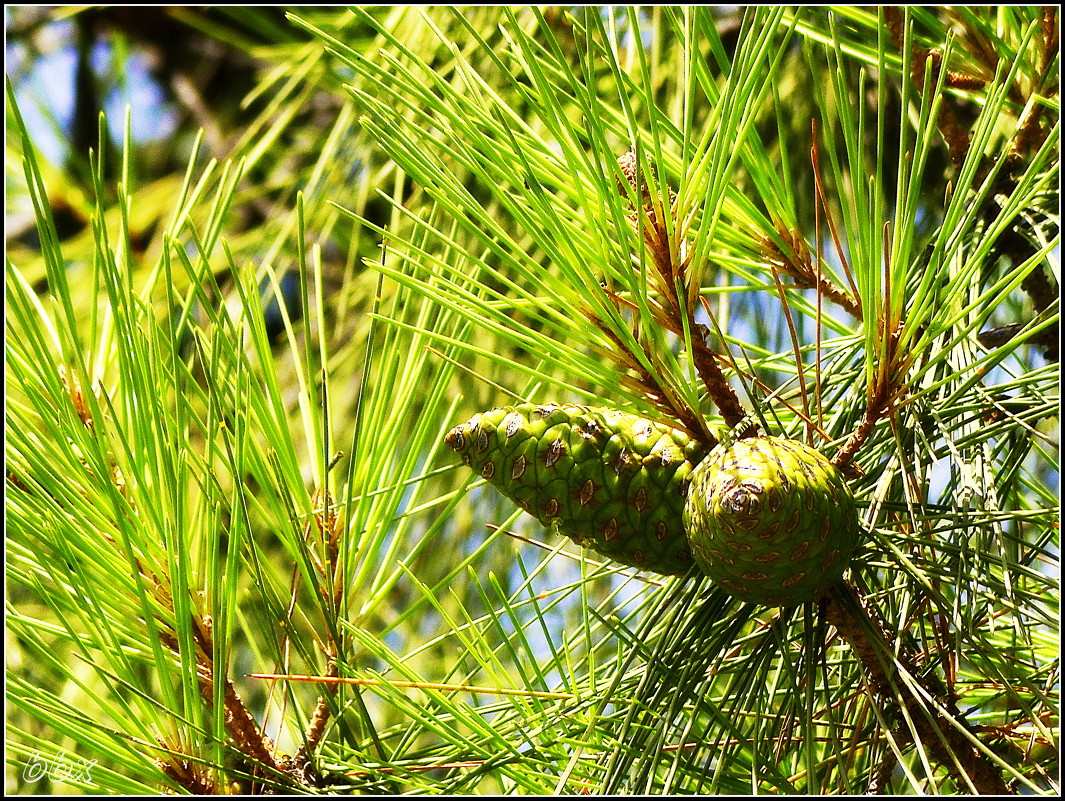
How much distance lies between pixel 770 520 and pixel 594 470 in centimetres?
9

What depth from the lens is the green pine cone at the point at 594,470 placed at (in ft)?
1.49

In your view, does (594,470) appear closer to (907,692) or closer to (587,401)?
(587,401)

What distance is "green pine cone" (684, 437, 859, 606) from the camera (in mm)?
395

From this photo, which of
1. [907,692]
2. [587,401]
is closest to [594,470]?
[587,401]

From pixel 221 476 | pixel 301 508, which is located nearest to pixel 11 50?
pixel 221 476

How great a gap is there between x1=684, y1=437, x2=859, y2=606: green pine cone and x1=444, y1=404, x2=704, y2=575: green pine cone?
30 mm

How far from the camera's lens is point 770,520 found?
40 cm

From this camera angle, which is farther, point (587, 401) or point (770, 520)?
point (587, 401)

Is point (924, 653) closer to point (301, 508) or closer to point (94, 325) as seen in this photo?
point (301, 508)

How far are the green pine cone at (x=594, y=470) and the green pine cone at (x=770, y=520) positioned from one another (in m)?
0.03

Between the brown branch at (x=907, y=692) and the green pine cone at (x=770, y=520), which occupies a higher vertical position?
the green pine cone at (x=770, y=520)

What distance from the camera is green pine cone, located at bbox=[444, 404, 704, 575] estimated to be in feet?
1.49

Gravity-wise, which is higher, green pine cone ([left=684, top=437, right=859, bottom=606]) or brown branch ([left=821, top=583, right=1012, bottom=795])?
green pine cone ([left=684, top=437, right=859, bottom=606])

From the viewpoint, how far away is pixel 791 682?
464mm
